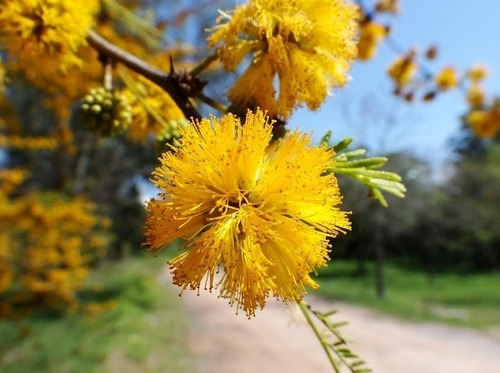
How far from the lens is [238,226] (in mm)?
1021

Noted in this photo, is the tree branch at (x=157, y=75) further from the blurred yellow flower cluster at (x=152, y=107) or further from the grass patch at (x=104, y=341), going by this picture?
the grass patch at (x=104, y=341)

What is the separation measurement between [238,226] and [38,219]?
653 cm

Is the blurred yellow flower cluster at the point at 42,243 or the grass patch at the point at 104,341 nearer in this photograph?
the blurred yellow flower cluster at the point at 42,243

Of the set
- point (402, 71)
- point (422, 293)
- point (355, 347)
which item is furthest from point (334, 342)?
point (422, 293)

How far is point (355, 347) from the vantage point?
37.2 ft

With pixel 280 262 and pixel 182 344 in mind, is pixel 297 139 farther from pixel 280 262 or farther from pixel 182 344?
pixel 182 344

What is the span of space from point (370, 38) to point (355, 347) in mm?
9181

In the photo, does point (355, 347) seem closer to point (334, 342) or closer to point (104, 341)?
point (104, 341)

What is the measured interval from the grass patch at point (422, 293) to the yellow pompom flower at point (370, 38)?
8.18 metres

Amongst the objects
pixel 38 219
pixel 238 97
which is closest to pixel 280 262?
pixel 238 97

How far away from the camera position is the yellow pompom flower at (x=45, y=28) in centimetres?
133

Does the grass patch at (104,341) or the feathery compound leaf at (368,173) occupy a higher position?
the feathery compound leaf at (368,173)

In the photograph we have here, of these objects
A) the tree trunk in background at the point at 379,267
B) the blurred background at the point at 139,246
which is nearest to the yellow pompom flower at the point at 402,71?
the blurred background at the point at 139,246

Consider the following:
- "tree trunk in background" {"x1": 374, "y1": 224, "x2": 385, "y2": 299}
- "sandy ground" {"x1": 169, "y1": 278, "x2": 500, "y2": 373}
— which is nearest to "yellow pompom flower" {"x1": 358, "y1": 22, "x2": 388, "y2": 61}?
"sandy ground" {"x1": 169, "y1": 278, "x2": 500, "y2": 373}
